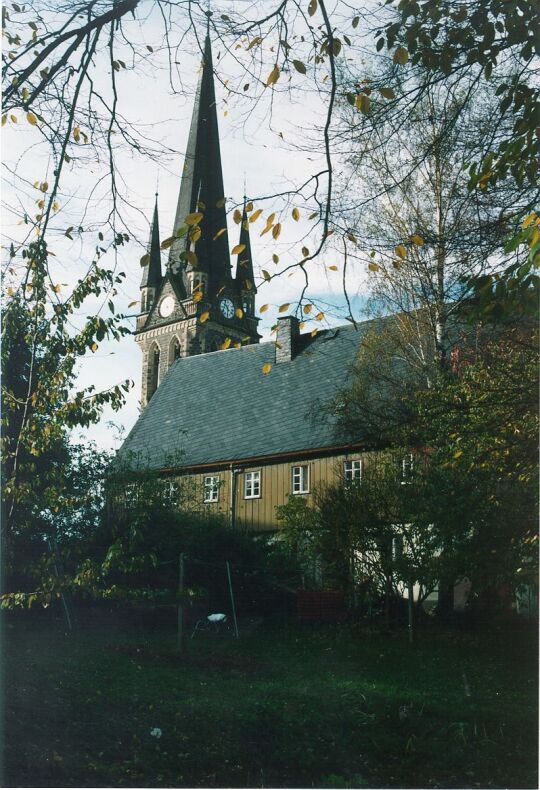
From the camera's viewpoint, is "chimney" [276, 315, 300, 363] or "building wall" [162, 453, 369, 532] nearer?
"chimney" [276, 315, 300, 363]

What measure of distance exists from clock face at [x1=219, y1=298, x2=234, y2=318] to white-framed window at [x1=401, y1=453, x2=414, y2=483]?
14.7ft

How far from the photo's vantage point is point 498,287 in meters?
4.46

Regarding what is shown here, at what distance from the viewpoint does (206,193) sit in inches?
175

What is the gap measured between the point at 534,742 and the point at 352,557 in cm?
440

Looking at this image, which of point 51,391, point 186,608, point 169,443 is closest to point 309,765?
point 51,391

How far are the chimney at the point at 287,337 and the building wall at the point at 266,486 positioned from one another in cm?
140

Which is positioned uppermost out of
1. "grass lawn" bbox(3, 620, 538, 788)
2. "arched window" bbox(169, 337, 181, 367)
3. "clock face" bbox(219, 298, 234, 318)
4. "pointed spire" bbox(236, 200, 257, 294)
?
"arched window" bbox(169, 337, 181, 367)

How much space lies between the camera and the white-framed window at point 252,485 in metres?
9.74

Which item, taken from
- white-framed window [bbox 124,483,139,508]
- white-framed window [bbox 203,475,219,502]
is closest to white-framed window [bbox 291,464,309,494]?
white-framed window [bbox 203,475,219,502]

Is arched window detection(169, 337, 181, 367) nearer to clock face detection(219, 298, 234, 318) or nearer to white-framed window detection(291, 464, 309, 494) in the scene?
white-framed window detection(291, 464, 309, 494)

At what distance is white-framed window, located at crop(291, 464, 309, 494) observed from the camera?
9898 mm

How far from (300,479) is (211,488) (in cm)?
113

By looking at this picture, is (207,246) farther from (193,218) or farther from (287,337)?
(287,337)

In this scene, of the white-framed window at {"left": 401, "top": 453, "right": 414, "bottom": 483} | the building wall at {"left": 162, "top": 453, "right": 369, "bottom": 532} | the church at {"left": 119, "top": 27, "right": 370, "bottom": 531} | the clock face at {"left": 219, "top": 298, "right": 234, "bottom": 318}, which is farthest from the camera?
the building wall at {"left": 162, "top": 453, "right": 369, "bottom": 532}
